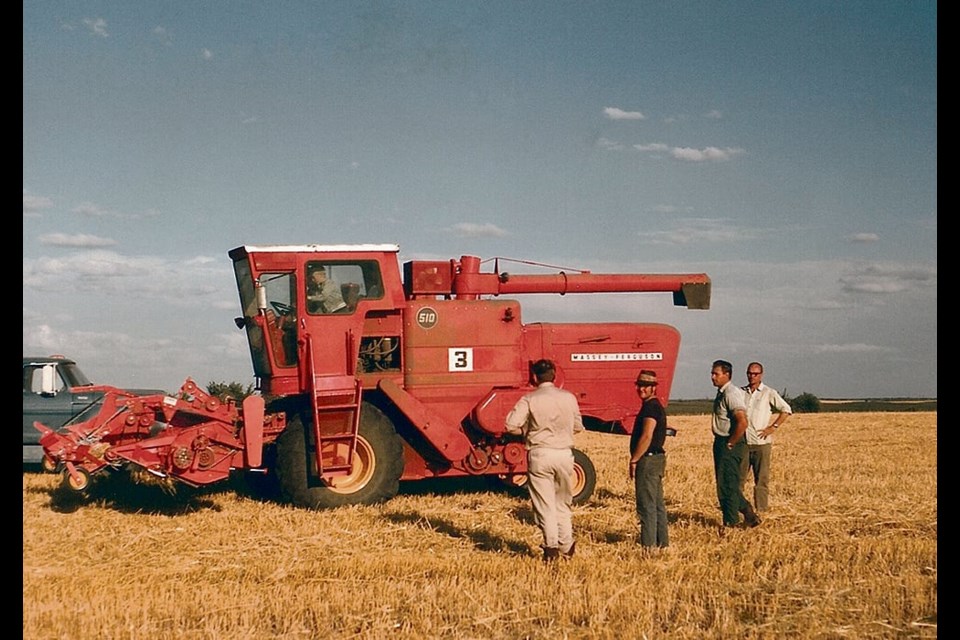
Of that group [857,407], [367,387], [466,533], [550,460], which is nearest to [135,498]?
[367,387]

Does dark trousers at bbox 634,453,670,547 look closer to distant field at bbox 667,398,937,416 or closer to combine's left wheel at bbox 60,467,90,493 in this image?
combine's left wheel at bbox 60,467,90,493

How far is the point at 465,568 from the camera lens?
26.7 ft

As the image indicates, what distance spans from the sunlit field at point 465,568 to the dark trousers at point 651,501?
0.17 metres

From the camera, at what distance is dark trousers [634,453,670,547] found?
Answer: 891 cm

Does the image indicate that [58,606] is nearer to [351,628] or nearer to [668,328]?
[351,628]

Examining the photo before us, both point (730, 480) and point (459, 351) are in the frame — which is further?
point (459, 351)

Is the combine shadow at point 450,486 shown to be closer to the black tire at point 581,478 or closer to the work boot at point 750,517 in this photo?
the black tire at point 581,478

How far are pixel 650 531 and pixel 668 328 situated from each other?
474cm

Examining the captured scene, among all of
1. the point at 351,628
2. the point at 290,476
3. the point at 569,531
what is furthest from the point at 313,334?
the point at 351,628

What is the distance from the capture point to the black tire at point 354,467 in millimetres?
11352

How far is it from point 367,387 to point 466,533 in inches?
100

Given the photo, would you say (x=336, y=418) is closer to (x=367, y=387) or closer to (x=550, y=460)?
(x=367, y=387)

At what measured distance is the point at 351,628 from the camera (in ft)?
21.6

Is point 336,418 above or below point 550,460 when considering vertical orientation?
above
